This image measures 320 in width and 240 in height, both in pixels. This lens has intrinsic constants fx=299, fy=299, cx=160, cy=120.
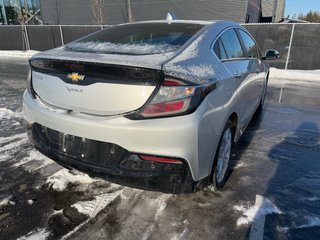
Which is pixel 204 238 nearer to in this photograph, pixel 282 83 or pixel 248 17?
pixel 282 83

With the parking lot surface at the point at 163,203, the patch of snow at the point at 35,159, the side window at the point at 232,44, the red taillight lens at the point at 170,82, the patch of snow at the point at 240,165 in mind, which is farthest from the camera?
the patch of snow at the point at 240,165

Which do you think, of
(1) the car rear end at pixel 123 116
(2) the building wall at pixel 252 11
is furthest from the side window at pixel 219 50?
(2) the building wall at pixel 252 11

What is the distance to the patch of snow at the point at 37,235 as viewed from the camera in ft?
7.68

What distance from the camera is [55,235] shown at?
93.3 inches

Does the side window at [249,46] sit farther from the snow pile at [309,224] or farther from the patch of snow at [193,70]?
the snow pile at [309,224]

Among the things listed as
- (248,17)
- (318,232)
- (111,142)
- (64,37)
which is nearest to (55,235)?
(111,142)

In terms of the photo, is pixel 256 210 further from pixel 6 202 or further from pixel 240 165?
pixel 6 202

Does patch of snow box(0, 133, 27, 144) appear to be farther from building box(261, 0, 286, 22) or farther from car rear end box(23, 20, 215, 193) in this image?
building box(261, 0, 286, 22)

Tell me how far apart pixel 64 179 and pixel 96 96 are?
135cm

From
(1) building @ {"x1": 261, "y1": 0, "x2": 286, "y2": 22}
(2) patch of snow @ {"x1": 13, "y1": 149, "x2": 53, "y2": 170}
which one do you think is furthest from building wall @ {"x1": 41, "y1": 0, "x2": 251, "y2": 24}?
(2) patch of snow @ {"x1": 13, "y1": 149, "x2": 53, "y2": 170}

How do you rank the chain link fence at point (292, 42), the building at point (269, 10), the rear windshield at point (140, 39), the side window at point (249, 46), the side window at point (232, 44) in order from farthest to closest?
the building at point (269, 10), the chain link fence at point (292, 42), the side window at point (249, 46), the side window at point (232, 44), the rear windshield at point (140, 39)

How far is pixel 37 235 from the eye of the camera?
2.38 m

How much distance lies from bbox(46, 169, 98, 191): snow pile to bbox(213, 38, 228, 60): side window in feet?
5.85

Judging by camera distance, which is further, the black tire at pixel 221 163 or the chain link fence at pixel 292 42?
the chain link fence at pixel 292 42
